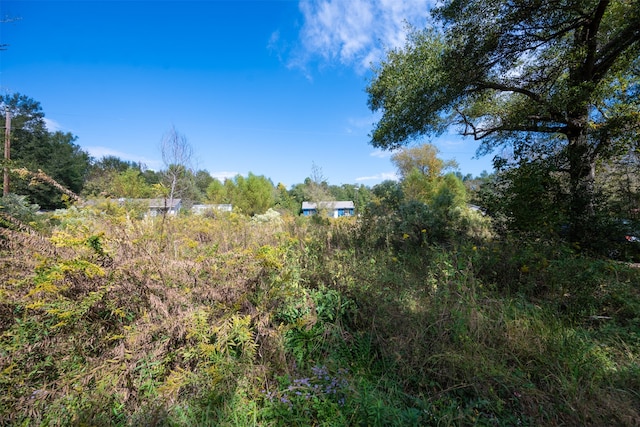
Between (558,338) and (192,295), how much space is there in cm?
323

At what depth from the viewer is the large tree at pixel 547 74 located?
4.29m

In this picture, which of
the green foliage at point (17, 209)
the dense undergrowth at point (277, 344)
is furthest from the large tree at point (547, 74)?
the green foliage at point (17, 209)

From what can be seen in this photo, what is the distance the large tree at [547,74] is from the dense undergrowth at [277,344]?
3.06 m

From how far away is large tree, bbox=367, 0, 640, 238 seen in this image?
14.1 ft

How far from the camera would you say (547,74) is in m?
5.38

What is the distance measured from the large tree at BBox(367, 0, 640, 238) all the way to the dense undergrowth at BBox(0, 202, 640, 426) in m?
3.06

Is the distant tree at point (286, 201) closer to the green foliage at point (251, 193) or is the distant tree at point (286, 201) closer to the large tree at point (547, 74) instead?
the large tree at point (547, 74)

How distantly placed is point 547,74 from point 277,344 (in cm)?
767

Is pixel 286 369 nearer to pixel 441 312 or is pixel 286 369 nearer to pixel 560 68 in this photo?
pixel 441 312

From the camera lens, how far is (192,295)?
2162 millimetres

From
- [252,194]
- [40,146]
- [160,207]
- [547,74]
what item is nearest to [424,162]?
[252,194]

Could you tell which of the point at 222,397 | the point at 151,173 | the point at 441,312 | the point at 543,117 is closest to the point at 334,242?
the point at 441,312

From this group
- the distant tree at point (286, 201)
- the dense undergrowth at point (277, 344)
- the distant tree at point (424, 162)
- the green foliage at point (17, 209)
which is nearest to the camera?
the dense undergrowth at point (277, 344)

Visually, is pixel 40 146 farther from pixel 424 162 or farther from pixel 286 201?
pixel 424 162
